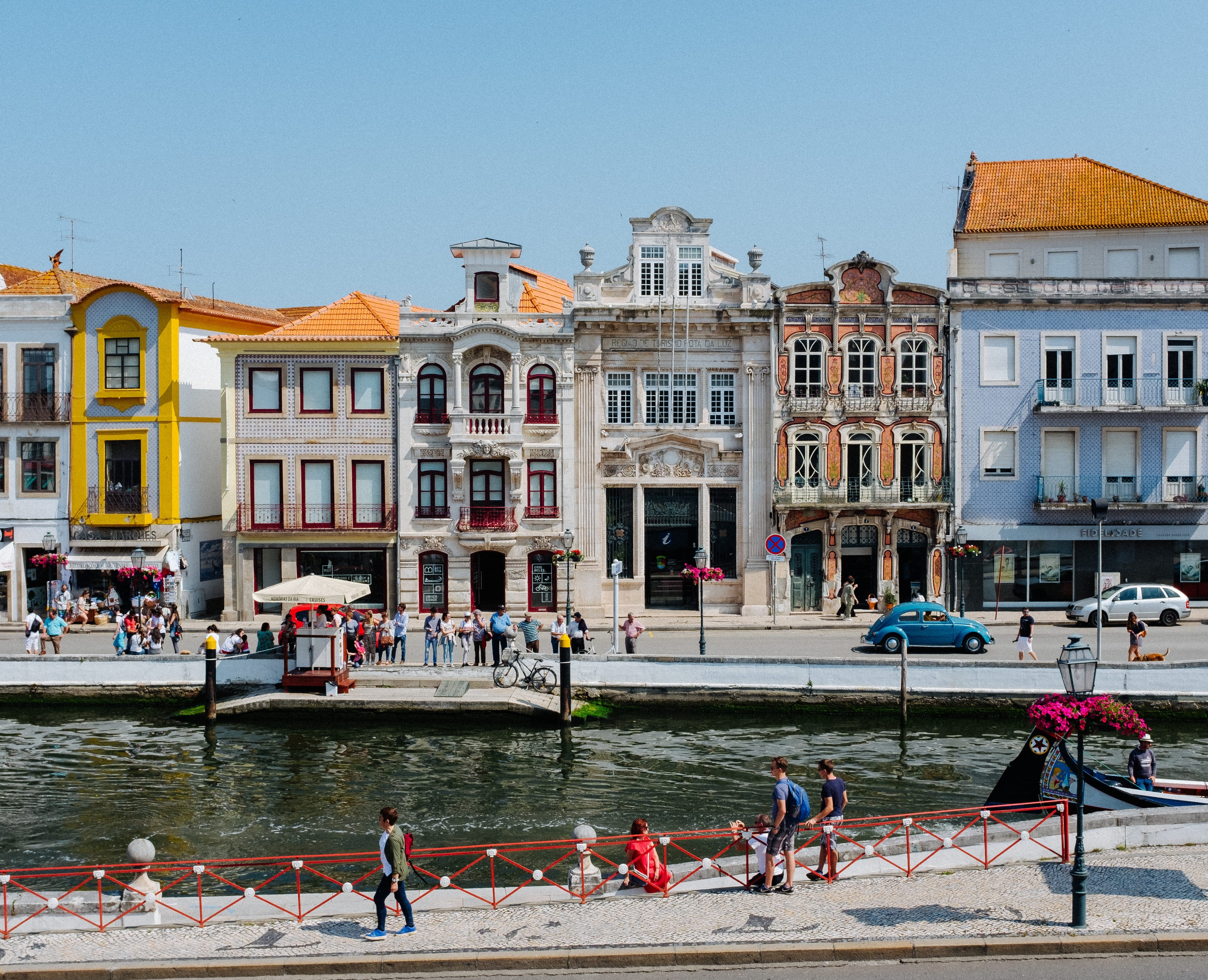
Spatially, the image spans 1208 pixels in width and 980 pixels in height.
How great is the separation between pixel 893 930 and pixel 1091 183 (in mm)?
41122

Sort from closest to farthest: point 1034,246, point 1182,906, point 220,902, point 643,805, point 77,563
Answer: point 1182,906
point 220,902
point 643,805
point 77,563
point 1034,246

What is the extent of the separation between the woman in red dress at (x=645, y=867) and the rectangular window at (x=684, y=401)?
28.6m

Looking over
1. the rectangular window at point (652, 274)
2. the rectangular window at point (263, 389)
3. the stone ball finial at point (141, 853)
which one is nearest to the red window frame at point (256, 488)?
the rectangular window at point (263, 389)

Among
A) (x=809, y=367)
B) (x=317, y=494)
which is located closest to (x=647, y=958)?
(x=809, y=367)

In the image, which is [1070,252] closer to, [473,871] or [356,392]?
[356,392]

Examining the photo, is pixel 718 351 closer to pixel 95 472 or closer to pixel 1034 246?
pixel 1034 246

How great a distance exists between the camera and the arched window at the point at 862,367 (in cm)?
4450

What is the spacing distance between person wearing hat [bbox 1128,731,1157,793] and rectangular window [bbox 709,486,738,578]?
23759 millimetres

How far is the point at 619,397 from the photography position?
1748 inches

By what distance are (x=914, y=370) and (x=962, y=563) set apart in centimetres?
702

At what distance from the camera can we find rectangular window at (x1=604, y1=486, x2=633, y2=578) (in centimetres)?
4431

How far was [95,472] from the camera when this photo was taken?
44969 millimetres

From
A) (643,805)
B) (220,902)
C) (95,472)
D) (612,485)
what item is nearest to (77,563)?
(95,472)

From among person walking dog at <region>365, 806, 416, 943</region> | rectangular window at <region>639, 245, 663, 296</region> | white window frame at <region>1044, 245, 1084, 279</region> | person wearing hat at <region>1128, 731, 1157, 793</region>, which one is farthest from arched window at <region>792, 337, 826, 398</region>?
person walking dog at <region>365, 806, 416, 943</region>
